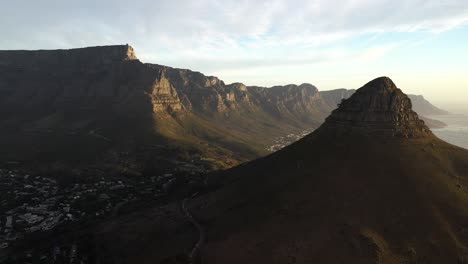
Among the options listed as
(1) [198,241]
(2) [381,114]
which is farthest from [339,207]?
(2) [381,114]

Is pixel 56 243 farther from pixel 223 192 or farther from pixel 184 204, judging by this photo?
pixel 223 192

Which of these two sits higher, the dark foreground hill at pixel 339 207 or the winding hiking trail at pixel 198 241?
the dark foreground hill at pixel 339 207

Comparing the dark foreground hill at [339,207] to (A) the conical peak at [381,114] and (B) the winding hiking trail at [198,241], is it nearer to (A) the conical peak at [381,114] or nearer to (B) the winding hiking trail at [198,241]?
(A) the conical peak at [381,114]

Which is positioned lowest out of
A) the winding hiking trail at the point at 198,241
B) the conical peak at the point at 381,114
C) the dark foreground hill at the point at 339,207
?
the winding hiking trail at the point at 198,241

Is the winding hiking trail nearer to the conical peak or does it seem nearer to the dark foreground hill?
the dark foreground hill

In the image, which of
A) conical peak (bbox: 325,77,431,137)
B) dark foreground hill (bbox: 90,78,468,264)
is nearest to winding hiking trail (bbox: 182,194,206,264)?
dark foreground hill (bbox: 90,78,468,264)

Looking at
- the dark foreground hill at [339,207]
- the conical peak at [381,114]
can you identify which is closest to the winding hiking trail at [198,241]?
the dark foreground hill at [339,207]

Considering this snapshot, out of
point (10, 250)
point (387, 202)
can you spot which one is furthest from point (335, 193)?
point (10, 250)
